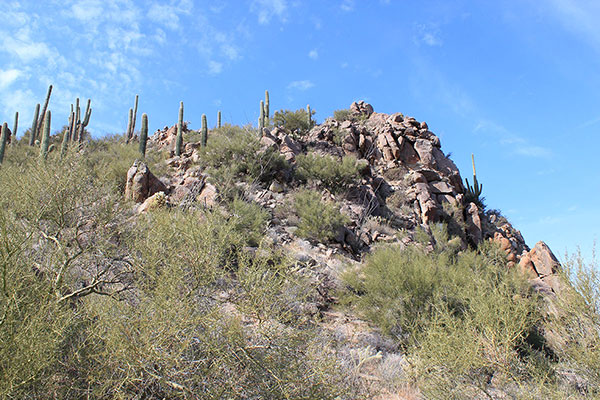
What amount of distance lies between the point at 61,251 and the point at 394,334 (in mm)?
6355

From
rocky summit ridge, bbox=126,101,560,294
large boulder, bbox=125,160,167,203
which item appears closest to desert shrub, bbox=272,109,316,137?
rocky summit ridge, bbox=126,101,560,294

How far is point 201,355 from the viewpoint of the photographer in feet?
13.8

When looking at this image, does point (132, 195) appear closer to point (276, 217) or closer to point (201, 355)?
point (276, 217)

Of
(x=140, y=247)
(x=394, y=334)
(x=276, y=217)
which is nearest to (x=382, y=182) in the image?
(x=276, y=217)

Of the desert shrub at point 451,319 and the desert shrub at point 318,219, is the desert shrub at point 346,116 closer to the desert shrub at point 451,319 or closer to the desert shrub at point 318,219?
the desert shrub at point 318,219

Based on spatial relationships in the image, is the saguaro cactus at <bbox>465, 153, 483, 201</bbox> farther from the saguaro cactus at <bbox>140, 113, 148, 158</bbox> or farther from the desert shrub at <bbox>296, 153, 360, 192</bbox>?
the saguaro cactus at <bbox>140, 113, 148, 158</bbox>

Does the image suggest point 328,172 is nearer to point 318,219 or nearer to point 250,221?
point 318,219

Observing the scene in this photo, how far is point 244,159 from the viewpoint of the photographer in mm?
15508

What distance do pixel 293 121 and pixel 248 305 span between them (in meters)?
19.8

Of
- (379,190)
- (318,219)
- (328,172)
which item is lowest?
(318,219)

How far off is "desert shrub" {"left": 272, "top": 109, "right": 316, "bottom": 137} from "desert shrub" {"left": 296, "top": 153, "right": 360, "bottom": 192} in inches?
276

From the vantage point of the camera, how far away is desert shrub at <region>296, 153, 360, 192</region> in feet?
52.2

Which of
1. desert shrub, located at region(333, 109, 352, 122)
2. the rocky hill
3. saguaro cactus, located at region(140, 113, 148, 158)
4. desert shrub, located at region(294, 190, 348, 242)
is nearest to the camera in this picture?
the rocky hill

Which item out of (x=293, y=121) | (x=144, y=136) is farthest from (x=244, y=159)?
(x=293, y=121)
